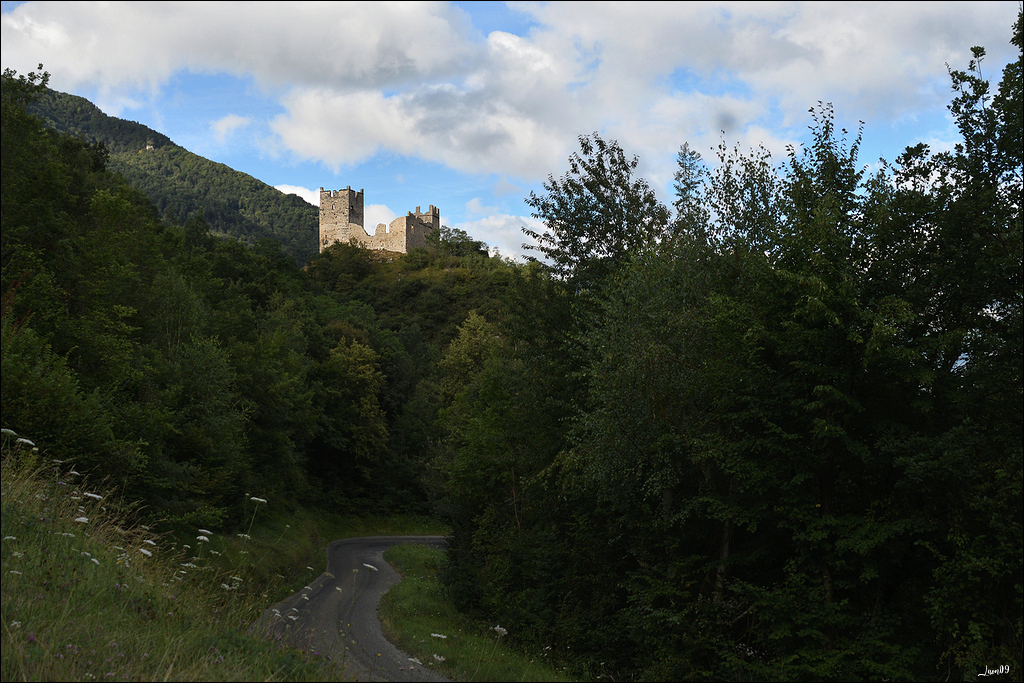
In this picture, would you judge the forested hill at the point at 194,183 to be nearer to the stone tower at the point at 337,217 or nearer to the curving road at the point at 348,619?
the stone tower at the point at 337,217

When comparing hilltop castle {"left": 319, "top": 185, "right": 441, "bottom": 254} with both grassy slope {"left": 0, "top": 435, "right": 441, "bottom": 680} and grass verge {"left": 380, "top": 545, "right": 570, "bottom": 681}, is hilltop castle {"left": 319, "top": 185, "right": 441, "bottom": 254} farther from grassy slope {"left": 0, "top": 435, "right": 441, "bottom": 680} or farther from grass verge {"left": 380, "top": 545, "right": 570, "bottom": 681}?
grassy slope {"left": 0, "top": 435, "right": 441, "bottom": 680}

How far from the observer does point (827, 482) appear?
535 inches

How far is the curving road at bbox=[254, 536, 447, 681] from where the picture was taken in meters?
7.61

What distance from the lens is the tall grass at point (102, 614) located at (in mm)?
4980

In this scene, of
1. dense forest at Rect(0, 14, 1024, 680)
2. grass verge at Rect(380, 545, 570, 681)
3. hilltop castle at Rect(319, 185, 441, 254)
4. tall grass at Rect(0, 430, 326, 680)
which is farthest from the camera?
hilltop castle at Rect(319, 185, 441, 254)

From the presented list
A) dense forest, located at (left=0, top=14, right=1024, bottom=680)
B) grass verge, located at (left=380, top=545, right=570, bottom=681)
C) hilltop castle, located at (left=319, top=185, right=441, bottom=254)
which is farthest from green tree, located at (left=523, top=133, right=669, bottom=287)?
hilltop castle, located at (left=319, top=185, right=441, bottom=254)

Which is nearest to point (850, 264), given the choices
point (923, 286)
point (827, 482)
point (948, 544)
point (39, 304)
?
point (923, 286)

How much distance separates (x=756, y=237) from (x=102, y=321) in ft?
65.3

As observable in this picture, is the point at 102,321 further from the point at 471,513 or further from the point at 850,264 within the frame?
the point at 850,264

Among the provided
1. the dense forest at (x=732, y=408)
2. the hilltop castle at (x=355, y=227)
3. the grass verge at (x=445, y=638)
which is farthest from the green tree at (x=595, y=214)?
the hilltop castle at (x=355, y=227)

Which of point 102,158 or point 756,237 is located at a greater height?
point 102,158

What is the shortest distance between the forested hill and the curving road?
308 feet

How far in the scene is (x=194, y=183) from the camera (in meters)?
139

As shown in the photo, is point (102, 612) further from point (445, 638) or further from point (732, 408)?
point (732, 408)
